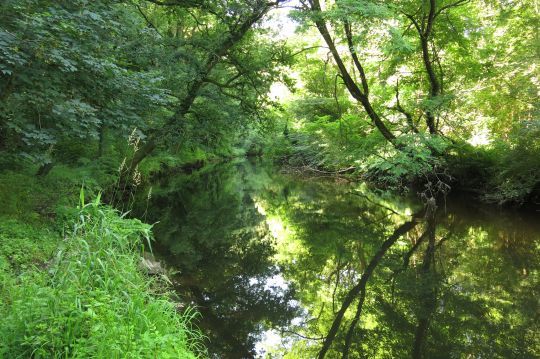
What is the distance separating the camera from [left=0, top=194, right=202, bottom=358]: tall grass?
248cm

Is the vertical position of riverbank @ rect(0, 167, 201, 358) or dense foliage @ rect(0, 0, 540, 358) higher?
dense foliage @ rect(0, 0, 540, 358)

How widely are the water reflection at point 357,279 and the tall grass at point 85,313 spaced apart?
1829 millimetres

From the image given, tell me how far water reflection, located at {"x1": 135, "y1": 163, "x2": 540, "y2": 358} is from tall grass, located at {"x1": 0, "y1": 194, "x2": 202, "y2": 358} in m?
1.83

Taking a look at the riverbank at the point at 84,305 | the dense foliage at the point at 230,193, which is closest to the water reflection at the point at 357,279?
the dense foliage at the point at 230,193

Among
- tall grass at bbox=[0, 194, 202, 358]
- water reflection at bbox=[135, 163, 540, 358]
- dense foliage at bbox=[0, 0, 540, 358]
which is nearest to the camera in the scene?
tall grass at bbox=[0, 194, 202, 358]

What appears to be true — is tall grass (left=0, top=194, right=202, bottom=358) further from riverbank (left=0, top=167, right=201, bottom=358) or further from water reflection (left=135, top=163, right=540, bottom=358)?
water reflection (left=135, top=163, right=540, bottom=358)

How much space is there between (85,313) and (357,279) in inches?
212

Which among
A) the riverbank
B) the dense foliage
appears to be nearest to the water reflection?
the dense foliage

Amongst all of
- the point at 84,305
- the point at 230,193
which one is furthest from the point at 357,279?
the point at 230,193

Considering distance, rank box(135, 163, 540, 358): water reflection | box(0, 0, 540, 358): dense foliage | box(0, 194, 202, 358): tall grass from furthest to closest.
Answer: box(135, 163, 540, 358): water reflection, box(0, 0, 540, 358): dense foliage, box(0, 194, 202, 358): tall grass

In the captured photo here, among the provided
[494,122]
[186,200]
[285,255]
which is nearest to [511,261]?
[285,255]

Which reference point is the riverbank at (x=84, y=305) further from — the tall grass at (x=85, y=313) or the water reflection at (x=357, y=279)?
the water reflection at (x=357, y=279)

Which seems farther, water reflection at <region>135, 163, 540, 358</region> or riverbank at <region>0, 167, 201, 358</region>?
water reflection at <region>135, 163, 540, 358</region>

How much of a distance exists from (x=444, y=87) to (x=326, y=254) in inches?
324
